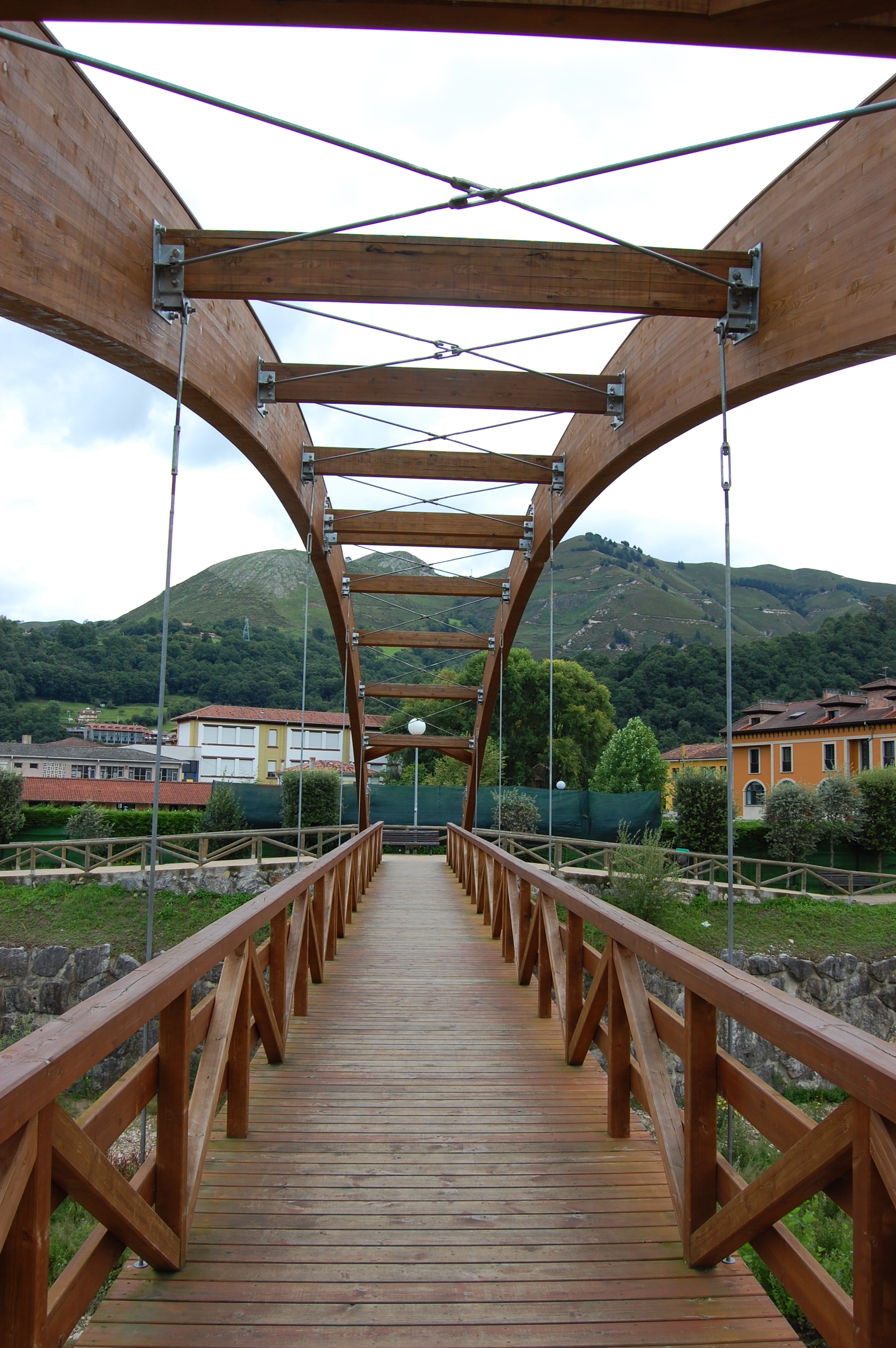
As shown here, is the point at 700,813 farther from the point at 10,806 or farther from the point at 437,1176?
the point at 437,1176

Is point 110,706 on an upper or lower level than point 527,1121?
upper

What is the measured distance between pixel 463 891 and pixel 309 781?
10.7 meters

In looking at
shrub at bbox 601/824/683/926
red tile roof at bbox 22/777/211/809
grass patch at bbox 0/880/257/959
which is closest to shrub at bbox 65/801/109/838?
grass patch at bbox 0/880/257/959

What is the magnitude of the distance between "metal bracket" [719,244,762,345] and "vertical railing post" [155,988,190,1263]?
3.34m

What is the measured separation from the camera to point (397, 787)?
20703 millimetres

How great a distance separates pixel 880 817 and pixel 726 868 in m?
6.21

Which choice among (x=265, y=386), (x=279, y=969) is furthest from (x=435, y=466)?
(x=279, y=969)

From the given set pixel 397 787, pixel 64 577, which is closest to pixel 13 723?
pixel 64 577

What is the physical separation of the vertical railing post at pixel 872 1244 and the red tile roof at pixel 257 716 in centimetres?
4038

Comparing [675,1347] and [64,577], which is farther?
[64,577]

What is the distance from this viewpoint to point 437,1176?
259 centimetres

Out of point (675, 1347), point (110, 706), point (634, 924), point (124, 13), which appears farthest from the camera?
point (110, 706)

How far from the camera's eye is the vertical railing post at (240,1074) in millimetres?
2764

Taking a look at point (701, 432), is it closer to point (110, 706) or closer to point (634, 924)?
point (634, 924)
